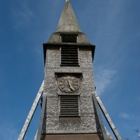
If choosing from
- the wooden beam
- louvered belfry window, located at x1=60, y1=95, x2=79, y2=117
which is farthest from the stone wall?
the wooden beam

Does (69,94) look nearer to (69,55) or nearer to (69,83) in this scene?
(69,83)

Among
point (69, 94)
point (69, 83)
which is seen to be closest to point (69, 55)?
point (69, 83)

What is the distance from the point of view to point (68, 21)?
21469mm

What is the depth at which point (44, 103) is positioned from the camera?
1617cm

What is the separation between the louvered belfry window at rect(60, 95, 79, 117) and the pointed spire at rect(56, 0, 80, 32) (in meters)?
5.64

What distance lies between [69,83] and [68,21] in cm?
599

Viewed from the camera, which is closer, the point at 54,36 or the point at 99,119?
the point at 99,119

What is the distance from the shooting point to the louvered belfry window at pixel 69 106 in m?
16.4

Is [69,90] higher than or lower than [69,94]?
higher

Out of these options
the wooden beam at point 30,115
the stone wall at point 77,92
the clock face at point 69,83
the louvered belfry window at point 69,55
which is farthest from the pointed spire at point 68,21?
the wooden beam at point 30,115

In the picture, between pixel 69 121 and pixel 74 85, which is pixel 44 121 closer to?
pixel 69 121

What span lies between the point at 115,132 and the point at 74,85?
12.9ft

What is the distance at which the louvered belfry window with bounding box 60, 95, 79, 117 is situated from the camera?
53.9 ft

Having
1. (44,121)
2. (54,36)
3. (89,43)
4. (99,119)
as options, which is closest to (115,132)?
(99,119)
